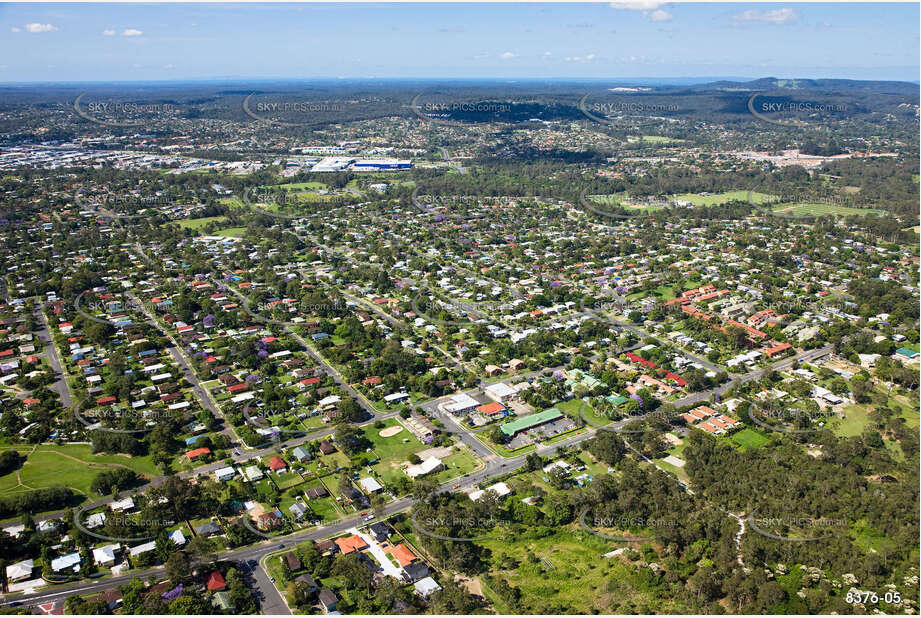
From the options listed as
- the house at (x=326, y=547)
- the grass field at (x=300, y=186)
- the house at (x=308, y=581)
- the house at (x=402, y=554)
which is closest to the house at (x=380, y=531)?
the house at (x=402, y=554)

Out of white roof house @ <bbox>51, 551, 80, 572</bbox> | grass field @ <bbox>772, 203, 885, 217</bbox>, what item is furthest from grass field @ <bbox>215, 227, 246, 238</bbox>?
grass field @ <bbox>772, 203, 885, 217</bbox>

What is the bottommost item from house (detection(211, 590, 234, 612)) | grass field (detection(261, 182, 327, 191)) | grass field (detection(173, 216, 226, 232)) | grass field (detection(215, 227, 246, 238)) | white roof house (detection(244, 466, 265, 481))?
house (detection(211, 590, 234, 612))

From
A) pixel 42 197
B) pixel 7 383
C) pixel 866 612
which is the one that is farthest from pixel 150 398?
pixel 42 197

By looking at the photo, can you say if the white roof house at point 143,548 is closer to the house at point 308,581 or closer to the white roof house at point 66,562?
the white roof house at point 66,562

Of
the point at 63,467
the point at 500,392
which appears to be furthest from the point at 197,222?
the point at 500,392

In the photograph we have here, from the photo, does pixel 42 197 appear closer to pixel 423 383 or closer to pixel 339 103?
pixel 423 383

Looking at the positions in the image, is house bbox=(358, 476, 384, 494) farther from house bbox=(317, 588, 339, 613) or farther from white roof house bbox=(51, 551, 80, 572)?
white roof house bbox=(51, 551, 80, 572)
